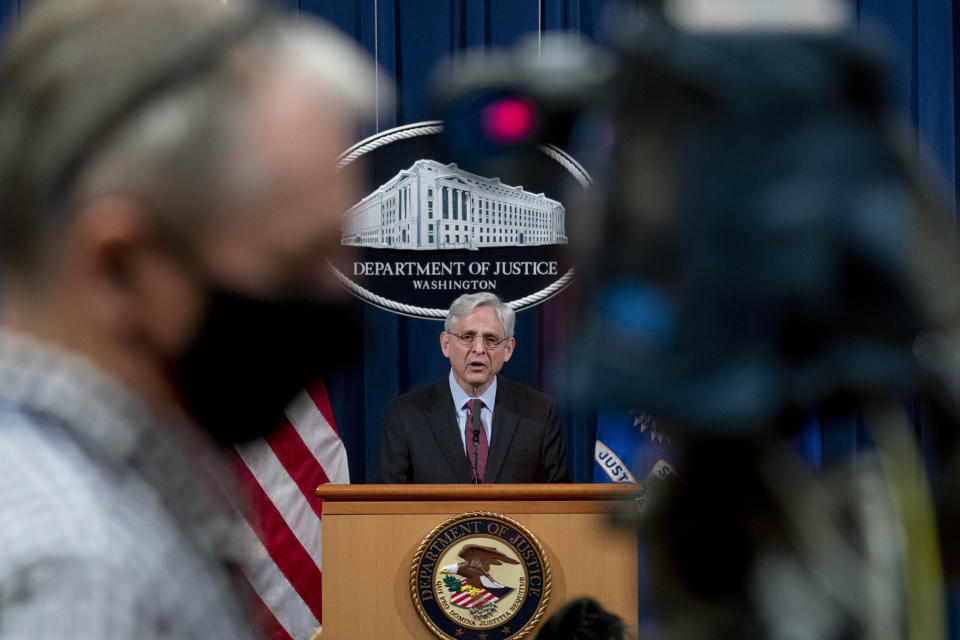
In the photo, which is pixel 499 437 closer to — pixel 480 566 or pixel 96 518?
pixel 480 566

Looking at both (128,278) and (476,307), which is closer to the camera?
(128,278)

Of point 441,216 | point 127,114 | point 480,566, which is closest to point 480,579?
point 480,566

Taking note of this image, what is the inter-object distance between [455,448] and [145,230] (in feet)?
10.3

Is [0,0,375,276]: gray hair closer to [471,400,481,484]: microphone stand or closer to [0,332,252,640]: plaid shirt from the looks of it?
[0,332,252,640]: plaid shirt

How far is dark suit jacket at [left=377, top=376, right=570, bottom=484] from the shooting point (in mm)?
3459

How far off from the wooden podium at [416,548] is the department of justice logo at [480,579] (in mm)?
32

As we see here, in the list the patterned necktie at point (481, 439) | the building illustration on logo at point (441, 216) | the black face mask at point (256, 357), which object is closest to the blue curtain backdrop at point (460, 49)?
the building illustration on logo at point (441, 216)

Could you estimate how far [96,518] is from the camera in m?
0.42

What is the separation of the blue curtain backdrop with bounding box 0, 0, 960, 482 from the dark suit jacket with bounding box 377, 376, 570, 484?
81 centimetres

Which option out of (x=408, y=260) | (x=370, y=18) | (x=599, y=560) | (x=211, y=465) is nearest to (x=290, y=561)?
(x=408, y=260)

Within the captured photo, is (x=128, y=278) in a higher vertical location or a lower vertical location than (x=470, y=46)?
lower

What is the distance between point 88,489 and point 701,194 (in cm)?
30

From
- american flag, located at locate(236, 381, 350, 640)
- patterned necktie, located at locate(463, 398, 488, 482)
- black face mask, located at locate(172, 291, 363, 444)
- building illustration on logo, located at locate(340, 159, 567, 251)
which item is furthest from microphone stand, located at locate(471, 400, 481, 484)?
black face mask, located at locate(172, 291, 363, 444)

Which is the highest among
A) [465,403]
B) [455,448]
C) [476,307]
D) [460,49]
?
[460,49]
